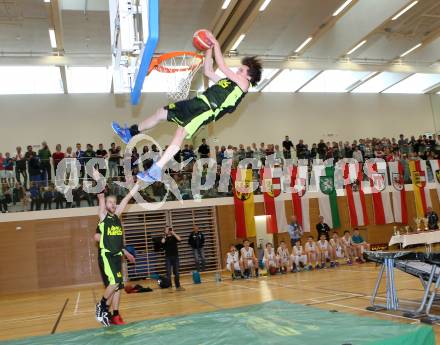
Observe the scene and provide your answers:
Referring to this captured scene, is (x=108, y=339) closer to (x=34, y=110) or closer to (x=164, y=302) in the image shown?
(x=164, y=302)

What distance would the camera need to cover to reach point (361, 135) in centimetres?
2591

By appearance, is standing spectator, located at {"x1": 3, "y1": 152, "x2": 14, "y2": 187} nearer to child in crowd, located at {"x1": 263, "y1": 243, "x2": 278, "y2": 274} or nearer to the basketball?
child in crowd, located at {"x1": 263, "y1": 243, "x2": 278, "y2": 274}

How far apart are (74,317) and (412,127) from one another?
24191mm

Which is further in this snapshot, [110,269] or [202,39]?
[110,269]

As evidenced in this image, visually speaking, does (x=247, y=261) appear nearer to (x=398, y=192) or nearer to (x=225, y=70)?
(x=398, y=192)

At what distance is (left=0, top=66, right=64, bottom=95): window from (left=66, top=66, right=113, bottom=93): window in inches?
21.9

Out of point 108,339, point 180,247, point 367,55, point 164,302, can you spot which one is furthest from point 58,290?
point 367,55

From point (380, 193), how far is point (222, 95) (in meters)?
15.6

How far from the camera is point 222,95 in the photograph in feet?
18.1

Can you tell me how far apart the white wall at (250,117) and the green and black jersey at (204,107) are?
16.5m

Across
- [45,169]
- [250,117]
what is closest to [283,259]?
[45,169]

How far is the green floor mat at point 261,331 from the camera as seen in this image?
420cm

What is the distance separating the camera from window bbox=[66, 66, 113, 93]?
21141 millimetres

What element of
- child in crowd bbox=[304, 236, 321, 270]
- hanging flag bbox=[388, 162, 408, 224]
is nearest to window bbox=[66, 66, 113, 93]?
child in crowd bbox=[304, 236, 321, 270]
